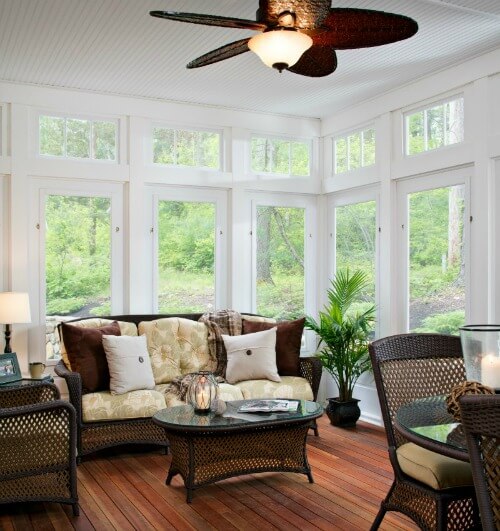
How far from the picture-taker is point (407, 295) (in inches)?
218

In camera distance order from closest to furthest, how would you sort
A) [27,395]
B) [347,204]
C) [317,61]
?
1. [317,61]
2. [27,395]
3. [347,204]

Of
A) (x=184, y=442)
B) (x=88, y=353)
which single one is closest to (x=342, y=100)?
(x=88, y=353)

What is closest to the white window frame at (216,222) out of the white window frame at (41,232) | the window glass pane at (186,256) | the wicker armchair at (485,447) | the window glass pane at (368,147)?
the window glass pane at (186,256)

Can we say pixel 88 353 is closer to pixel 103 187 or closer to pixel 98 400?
pixel 98 400

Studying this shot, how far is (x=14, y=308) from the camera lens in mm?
4797

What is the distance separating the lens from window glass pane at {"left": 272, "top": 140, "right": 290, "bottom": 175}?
6.43 meters

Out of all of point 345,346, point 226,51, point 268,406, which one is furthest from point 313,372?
point 226,51

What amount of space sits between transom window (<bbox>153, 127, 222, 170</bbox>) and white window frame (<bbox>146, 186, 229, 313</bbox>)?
241 mm

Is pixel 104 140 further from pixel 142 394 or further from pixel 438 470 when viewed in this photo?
pixel 438 470

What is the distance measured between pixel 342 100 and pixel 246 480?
11.2ft

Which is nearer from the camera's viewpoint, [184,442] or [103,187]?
[184,442]

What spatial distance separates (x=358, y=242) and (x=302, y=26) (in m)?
3.70

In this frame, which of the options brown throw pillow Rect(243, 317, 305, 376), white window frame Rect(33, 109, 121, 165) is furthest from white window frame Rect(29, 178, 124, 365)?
brown throw pillow Rect(243, 317, 305, 376)

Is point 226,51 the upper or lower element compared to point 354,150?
lower
